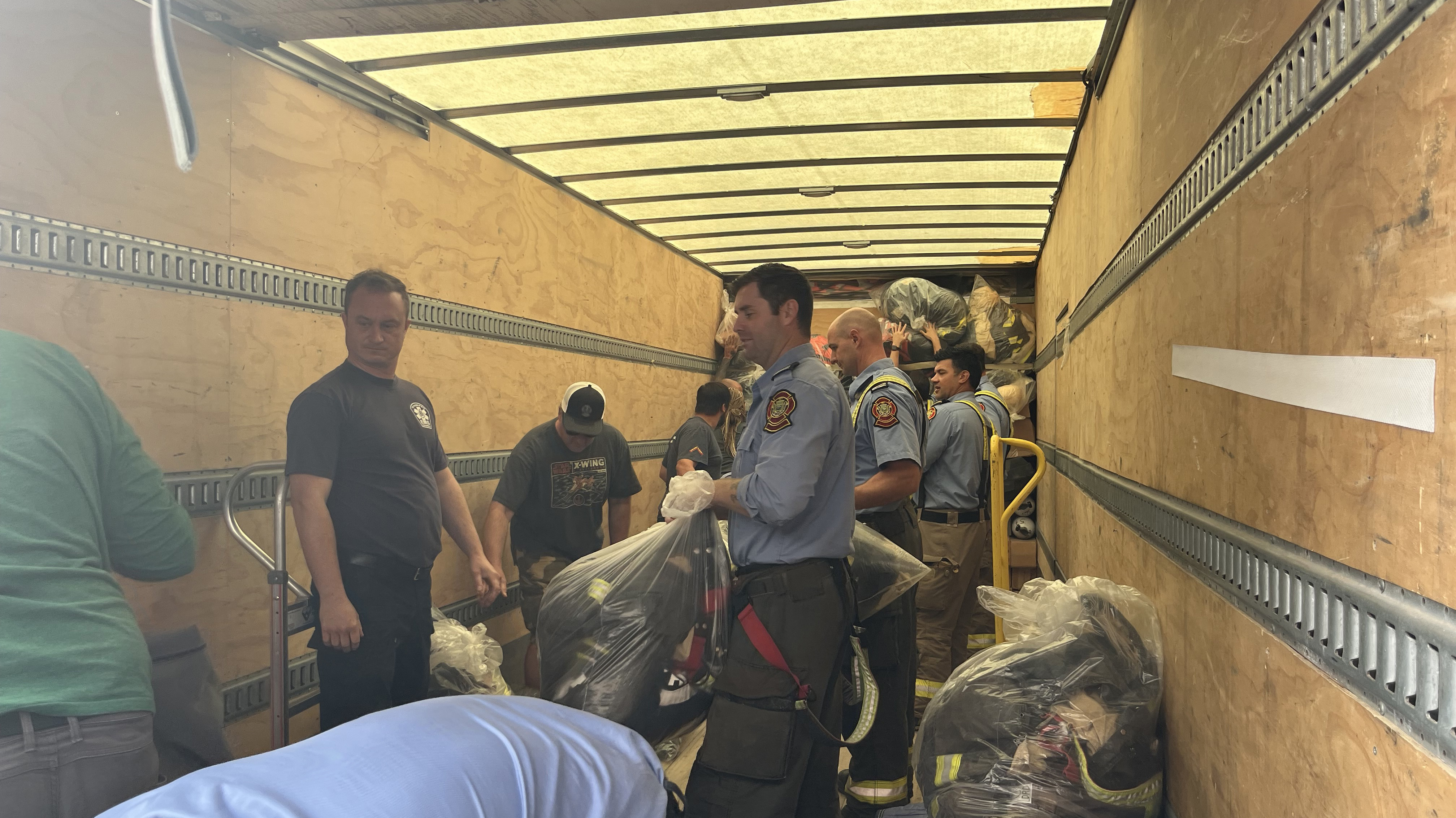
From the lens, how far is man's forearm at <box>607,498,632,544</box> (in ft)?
15.3

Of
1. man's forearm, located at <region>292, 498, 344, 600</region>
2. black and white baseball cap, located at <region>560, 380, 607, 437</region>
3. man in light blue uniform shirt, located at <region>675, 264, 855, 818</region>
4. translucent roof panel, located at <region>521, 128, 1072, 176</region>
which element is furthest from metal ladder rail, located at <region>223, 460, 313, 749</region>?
translucent roof panel, located at <region>521, 128, 1072, 176</region>

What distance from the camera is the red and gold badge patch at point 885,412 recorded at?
10.8ft

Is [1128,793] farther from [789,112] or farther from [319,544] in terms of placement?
[789,112]

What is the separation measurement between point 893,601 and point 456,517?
170 centimetres

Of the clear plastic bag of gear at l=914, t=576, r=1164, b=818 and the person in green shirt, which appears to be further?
the clear plastic bag of gear at l=914, t=576, r=1164, b=818

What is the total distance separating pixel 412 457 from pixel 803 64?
2.18 meters

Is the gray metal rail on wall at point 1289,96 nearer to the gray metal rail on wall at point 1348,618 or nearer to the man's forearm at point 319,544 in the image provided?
the gray metal rail on wall at point 1348,618

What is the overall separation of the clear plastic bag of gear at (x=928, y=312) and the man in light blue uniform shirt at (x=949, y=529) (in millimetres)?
2493

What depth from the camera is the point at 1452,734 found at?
84 cm

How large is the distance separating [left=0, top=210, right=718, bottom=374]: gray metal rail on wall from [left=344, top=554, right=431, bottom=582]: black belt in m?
0.96

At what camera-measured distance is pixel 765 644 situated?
2361 millimetres

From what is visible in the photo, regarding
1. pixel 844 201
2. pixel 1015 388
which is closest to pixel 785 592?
pixel 844 201

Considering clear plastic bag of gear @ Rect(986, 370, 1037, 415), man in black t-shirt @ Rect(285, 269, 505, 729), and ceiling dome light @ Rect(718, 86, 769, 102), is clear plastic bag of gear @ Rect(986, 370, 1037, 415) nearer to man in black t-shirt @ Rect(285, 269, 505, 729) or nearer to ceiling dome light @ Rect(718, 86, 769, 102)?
ceiling dome light @ Rect(718, 86, 769, 102)

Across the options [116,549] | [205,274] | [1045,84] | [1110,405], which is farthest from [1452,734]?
[1045,84]
